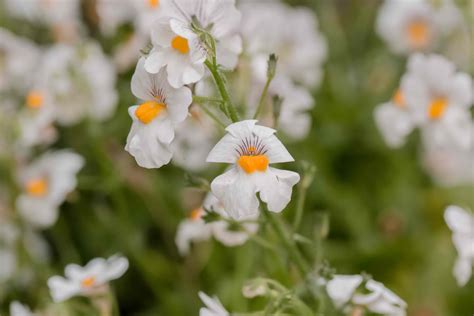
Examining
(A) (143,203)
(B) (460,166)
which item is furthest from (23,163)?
(B) (460,166)

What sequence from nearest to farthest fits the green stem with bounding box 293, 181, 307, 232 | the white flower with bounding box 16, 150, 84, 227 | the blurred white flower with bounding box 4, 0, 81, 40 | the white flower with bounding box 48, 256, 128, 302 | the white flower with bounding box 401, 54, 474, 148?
the green stem with bounding box 293, 181, 307, 232 → the white flower with bounding box 48, 256, 128, 302 → the white flower with bounding box 401, 54, 474, 148 → the white flower with bounding box 16, 150, 84, 227 → the blurred white flower with bounding box 4, 0, 81, 40

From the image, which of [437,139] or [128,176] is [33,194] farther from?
[437,139]

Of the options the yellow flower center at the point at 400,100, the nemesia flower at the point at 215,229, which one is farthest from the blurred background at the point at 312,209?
the yellow flower center at the point at 400,100

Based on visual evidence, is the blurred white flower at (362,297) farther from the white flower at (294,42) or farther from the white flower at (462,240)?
the white flower at (294,42)

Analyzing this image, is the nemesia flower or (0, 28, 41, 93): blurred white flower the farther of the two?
(0, 28, 41, 93): blurred white flower

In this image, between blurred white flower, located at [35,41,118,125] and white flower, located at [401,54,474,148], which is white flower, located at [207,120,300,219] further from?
blurred white flower, located at [35,41,118,125]

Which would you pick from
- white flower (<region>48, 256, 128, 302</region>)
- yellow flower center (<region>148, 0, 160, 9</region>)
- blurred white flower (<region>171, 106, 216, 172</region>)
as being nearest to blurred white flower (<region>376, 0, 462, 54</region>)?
Result: blurred white flower (<region>171, 106, 216, 172</region>)

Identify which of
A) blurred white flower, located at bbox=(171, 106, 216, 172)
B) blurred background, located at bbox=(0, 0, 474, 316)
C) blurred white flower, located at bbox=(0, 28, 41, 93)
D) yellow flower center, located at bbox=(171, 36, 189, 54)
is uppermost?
yellow flower center, located at bbox=(171, 36, 189, 54)
